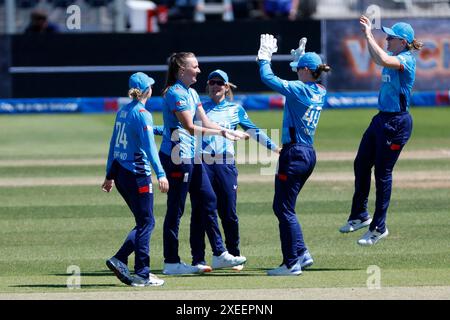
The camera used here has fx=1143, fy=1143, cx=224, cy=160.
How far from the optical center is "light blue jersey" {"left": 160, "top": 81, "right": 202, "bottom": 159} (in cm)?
1193

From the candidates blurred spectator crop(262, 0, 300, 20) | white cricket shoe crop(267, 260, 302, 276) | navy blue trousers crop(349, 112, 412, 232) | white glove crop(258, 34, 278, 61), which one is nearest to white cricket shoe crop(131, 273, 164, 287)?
white cricket shoe crop(267, 260, 302, 276)

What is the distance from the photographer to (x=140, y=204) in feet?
37.3

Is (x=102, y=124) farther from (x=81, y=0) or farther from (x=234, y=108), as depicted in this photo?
(x=234, y=108)

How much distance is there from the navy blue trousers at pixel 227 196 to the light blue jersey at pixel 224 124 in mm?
185

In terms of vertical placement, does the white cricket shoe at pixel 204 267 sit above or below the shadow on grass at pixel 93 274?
above

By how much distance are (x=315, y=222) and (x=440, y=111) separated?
1580cm

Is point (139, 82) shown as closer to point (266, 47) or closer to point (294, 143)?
point (266, 47)

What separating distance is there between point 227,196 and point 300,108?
58.0 inches

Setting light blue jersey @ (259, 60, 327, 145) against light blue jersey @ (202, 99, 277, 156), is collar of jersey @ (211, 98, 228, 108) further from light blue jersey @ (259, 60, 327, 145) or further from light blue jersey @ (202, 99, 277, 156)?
light blue jersey @ (259, 60, 327, 145)

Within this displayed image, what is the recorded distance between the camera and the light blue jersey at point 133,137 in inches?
444

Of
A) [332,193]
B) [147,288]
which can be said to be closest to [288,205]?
[147,288]

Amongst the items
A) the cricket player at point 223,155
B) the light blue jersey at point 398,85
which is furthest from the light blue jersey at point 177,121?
the light blue jersey at point 398,85

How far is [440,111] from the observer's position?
3066 centimetres

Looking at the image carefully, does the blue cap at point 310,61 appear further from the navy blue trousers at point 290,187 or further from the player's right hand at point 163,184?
the player's right hand at point 163,184
